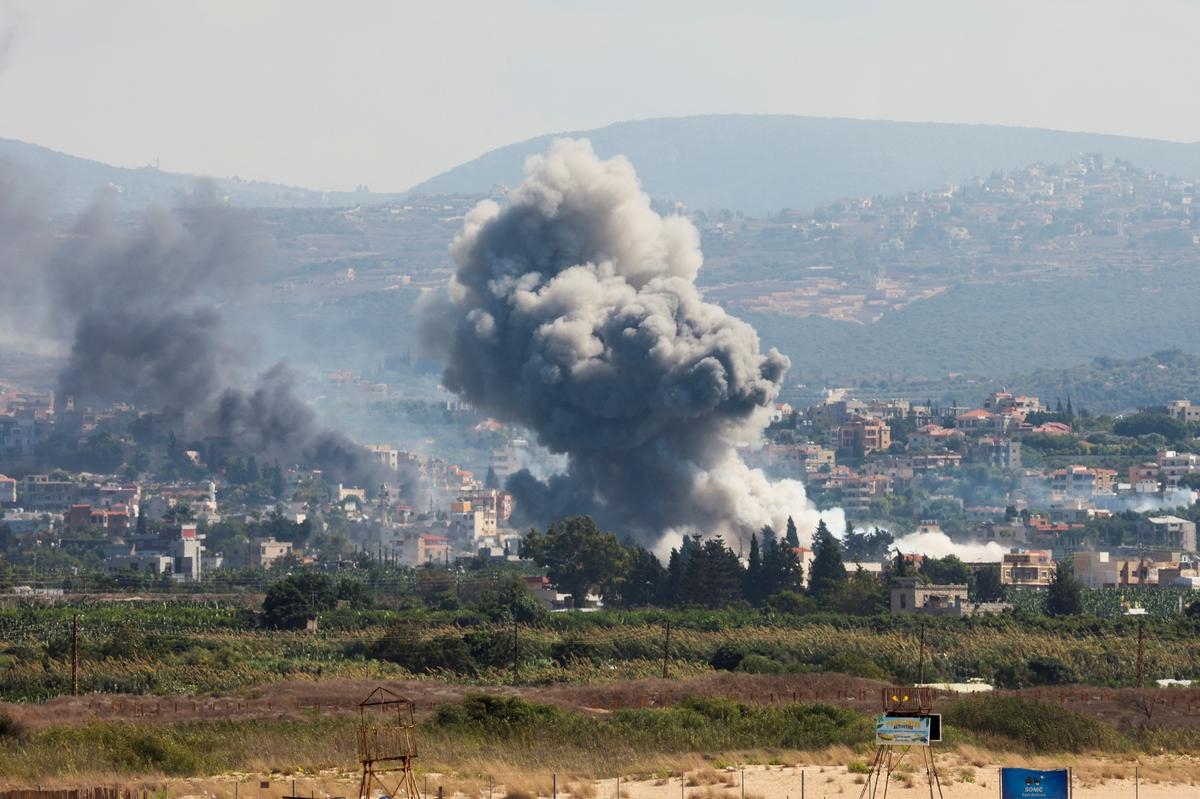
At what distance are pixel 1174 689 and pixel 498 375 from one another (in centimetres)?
5685

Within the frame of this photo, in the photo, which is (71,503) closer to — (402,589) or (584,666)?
(402,589)

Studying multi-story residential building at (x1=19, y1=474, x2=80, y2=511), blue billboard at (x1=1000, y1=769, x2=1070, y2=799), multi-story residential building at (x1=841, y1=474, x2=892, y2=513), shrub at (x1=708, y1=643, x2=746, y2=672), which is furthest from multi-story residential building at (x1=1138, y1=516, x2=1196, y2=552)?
blue billboard at (x1=1000, y1=769, x2=1070, y2=799)

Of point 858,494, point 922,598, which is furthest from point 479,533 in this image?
point 922,598

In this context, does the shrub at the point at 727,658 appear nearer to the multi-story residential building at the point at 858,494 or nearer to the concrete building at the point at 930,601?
the concrete building at the point at 930,601

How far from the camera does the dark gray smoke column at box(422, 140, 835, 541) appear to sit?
103m

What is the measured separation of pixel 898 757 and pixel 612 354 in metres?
61.8

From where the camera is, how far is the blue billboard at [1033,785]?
108ft

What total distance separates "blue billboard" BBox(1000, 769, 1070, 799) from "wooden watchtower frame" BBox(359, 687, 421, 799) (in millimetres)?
7917

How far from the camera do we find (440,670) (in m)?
65.3

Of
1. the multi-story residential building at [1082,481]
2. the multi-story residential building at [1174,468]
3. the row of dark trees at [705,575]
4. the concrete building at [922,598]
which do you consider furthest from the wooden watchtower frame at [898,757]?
the multi-story residential building at [1174,468]

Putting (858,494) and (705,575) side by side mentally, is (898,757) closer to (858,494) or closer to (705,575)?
(705,575)

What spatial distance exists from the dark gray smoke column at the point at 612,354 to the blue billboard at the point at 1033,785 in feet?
225

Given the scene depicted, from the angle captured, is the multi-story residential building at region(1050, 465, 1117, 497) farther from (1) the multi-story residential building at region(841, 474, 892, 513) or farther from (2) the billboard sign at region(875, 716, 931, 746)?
(2) the billboard sign at region(875, 716, 931, 746)

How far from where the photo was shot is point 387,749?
Answer: 4328cm
